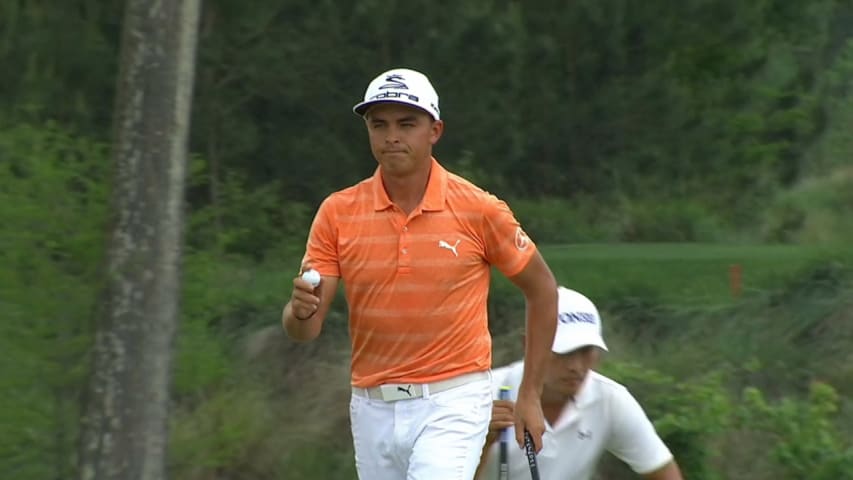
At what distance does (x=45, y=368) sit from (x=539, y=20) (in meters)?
8.33

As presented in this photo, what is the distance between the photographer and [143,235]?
298 inches

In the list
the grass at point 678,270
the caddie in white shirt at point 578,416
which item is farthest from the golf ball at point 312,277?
the grass at point 678,270

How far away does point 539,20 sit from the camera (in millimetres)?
15305

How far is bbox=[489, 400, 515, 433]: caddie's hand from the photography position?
5.05m

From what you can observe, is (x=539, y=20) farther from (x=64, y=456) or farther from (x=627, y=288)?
(x=64, y=456)

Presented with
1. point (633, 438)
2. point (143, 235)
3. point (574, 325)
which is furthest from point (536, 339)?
point (143, 235)

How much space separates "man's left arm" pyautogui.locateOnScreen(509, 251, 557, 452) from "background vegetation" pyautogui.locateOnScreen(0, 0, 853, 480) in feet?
11.0

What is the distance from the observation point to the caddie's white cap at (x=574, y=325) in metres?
5.22

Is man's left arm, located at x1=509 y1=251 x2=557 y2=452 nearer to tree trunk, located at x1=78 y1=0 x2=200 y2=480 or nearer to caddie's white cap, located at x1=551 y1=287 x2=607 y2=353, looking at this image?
caddie's white cap, located at x1=551 y1=287 x2=607 y2=353

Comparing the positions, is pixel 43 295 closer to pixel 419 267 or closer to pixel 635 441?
pixel 635 441

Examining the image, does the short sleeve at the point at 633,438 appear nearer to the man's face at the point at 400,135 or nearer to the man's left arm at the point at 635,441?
the man's left arm at the point at 635,441

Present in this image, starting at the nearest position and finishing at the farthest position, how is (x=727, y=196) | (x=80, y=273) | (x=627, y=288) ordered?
(x=80, y=273), (x=627, y=288), (x=727, y=196)

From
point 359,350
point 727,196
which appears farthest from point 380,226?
point 727,196

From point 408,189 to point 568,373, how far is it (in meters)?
0.89
